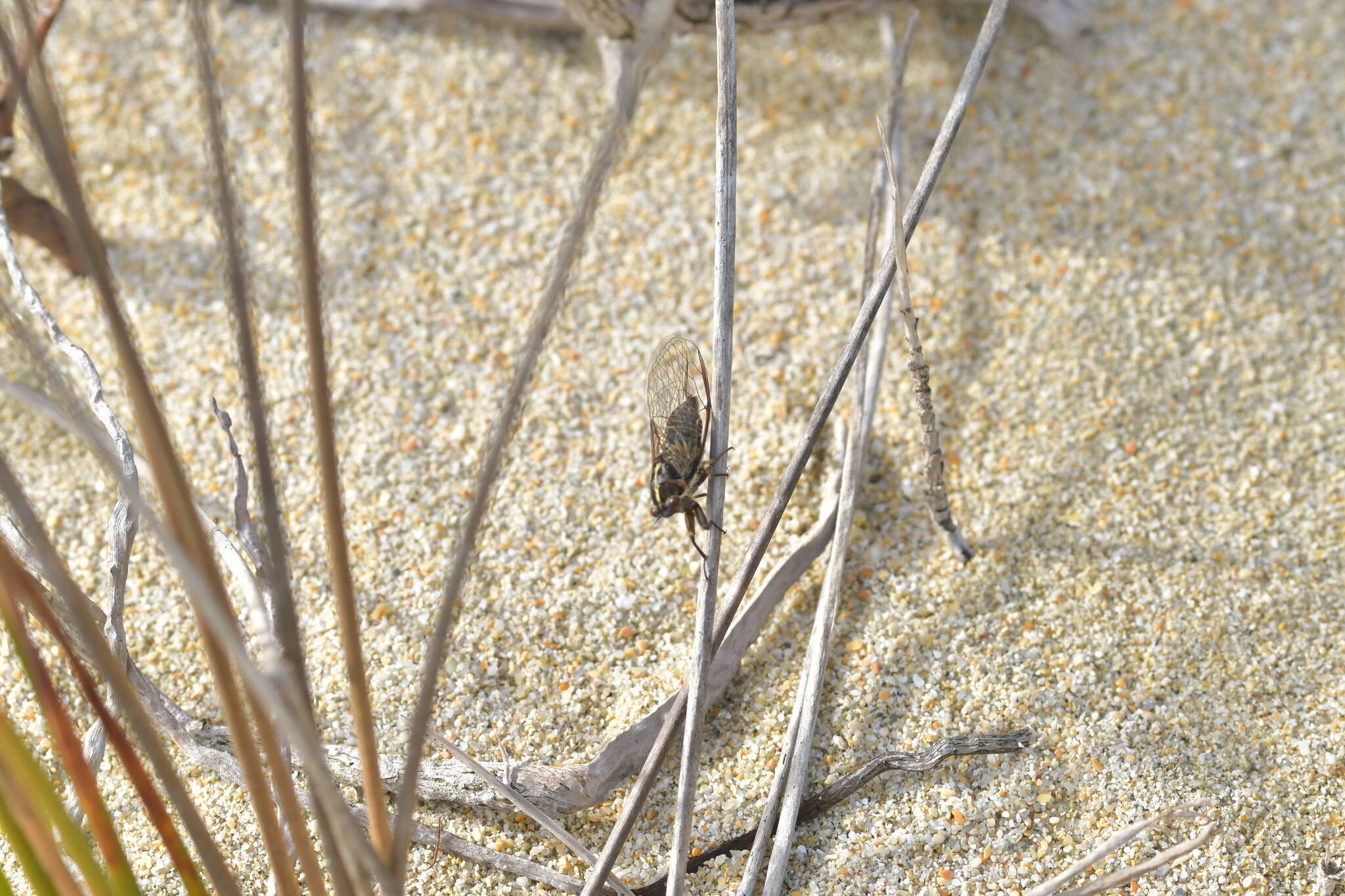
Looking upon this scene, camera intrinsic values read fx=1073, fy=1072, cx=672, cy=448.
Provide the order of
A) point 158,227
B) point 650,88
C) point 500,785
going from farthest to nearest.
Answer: point 650,88, point 158,227, point 500,785

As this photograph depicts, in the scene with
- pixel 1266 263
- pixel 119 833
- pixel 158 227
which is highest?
pixel 158 227

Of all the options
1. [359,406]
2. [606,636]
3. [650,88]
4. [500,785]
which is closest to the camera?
[500,785]

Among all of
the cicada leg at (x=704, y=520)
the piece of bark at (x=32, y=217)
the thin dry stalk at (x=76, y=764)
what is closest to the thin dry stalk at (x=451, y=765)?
the cicada leg at (x=704, y=520)

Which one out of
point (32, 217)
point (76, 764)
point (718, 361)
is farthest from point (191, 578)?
point (32, 217)

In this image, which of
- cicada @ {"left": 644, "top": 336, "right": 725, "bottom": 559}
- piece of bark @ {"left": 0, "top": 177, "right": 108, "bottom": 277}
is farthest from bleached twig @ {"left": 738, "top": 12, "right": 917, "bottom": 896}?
piece of bark @ {"left": 0, "top": 177, "right": 108, "bottom": 277}

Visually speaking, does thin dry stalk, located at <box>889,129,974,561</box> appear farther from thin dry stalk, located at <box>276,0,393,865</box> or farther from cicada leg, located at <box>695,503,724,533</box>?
thin dry stalk, located at <box>276,0,393,865</box>

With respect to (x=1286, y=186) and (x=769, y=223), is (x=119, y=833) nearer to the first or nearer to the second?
(x=769, y=223)

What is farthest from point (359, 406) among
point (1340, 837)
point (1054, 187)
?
point (1340, 837)

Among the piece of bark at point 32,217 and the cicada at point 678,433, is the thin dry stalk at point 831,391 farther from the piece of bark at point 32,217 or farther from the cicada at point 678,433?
the piece of bark at point 32,217
